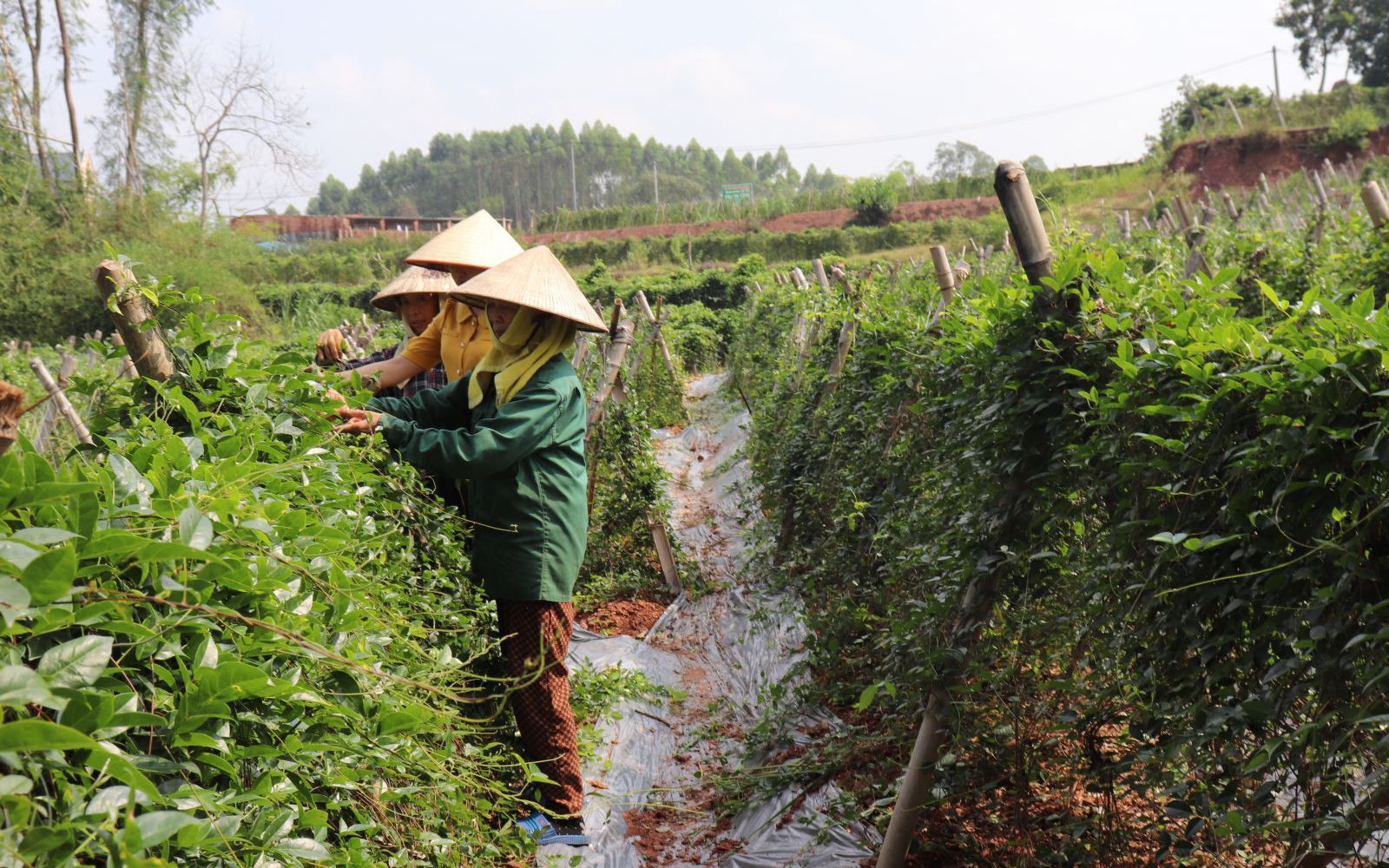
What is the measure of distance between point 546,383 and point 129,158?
36.4m

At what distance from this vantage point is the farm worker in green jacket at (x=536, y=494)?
3.05 metres

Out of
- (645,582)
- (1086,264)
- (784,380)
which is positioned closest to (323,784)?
(1086,264)

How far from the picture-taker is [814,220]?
43094 millimetres

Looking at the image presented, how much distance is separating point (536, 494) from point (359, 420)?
61 centimetres

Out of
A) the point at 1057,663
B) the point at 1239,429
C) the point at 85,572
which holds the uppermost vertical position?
the point at 85,572

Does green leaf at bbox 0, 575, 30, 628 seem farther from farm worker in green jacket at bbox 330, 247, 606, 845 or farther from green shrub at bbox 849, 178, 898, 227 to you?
green shrub at bbox 849, 178, 898, 227

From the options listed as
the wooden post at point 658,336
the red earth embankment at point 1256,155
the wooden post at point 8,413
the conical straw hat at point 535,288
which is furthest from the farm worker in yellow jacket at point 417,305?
the red earth embankment at point 1256,155

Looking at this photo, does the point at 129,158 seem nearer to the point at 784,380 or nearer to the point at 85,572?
the point at 784,380

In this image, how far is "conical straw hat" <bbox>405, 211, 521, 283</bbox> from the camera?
392 centimetres

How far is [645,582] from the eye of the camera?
21.9 feet

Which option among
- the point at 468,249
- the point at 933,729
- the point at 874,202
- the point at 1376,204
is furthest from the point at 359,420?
the point at 874,202

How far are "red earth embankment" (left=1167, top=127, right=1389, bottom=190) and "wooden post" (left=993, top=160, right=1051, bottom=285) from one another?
33447mm

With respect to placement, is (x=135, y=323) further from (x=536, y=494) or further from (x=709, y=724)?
(x=709, y=724)

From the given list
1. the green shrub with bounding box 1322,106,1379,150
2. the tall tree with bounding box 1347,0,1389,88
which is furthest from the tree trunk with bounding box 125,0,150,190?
the tall tree with bounding box 1347,0,1389,88
